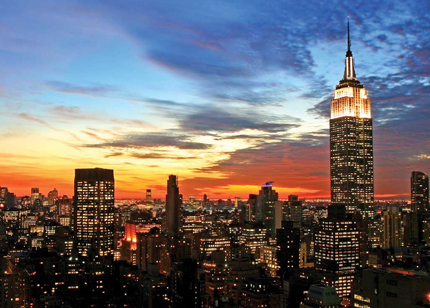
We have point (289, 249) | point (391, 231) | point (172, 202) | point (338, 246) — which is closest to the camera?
point (338, 246)

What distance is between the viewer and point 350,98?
180875 millimetres

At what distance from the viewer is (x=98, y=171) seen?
463 feet

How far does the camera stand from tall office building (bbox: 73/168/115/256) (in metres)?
131

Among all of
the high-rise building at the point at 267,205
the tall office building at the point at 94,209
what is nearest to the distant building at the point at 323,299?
the tall office building at the point at 94,209

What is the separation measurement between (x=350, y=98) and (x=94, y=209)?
98.5 meters

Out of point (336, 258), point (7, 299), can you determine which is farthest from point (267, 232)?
point (7, 299)

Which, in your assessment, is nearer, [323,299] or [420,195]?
[323,299]

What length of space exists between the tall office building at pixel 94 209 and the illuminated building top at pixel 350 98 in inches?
3406

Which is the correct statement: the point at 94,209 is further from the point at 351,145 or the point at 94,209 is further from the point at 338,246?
the point at 351,145

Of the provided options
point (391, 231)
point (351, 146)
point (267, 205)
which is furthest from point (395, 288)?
point (351, 146)

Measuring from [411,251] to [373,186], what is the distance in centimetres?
6078

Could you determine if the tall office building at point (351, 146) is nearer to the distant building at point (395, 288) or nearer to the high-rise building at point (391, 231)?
the high-rise building at point (391, 231)

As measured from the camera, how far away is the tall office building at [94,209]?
13088 centimetres

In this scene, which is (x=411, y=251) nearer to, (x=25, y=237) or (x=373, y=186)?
(x=373, y=186)
